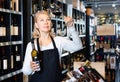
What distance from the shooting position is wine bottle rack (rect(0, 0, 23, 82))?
3963 millimetres

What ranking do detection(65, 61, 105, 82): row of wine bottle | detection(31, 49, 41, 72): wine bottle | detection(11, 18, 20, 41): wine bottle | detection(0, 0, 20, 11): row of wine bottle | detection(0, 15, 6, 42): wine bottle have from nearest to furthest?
detection(31, 49, 41, 72): wine bottle < detection(65, 61, 105, 82): row of wine bottle < detection(0, 15, 6, 42): wine bottle < detection(0, 0, 20, 11): row of wine bottle < detection(11, 18, 20, 41): wine bottle

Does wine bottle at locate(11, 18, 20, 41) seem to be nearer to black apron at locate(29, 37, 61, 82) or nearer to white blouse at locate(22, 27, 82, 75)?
white blouse at locate(22, 27, 82, 75)

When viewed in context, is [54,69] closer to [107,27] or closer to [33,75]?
[33,75]

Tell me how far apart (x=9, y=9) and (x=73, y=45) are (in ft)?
6.66

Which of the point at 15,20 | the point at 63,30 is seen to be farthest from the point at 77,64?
the point at 63,30

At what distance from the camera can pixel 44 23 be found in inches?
85.6

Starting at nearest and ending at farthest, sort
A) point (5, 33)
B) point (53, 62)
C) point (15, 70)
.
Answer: point (53, 62) < point (5, 33) < point (15, 70)

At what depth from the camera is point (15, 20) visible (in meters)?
4.45

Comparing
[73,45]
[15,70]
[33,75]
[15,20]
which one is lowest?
[15,70]

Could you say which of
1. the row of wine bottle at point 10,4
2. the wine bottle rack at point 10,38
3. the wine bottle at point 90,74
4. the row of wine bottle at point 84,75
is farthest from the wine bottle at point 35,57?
the row of wine bottle at point 10,4

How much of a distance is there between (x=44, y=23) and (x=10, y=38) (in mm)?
2011

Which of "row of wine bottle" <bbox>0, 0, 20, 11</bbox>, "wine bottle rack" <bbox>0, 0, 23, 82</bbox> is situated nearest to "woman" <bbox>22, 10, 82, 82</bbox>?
"wine bottle rack" <bbox>0, 0, 23, 82</bbox>

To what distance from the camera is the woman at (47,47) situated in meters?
2.16

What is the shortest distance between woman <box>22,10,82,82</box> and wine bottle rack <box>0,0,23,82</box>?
65.2 inches
